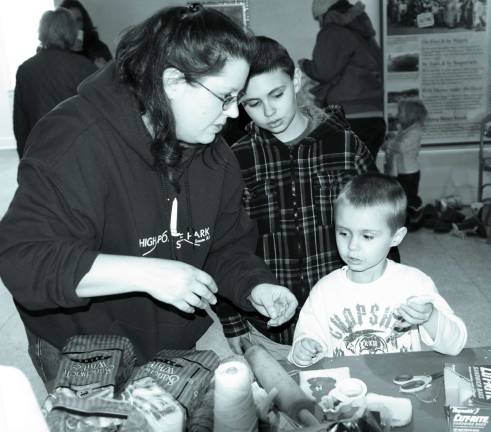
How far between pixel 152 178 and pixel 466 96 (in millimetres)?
5890

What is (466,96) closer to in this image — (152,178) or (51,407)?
(152,178)

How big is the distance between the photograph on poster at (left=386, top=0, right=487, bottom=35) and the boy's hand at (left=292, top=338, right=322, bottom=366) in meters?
5.48

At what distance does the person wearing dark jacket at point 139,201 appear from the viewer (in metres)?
1.11

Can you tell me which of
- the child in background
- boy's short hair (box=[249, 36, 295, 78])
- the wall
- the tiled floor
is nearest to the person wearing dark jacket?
boy's short hair (box=[249, 36, 295, 78])

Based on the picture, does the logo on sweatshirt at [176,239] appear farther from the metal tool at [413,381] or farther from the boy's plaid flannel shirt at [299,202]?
the metal tool at [413,381]

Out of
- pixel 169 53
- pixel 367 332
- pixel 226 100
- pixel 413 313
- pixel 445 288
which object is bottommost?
pixel 445 288

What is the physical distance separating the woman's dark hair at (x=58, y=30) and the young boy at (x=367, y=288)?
2.52m

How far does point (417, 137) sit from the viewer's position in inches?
191

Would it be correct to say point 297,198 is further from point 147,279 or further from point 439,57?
point 439,57

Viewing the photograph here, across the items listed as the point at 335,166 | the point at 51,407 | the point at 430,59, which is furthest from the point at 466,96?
the point at 51,407

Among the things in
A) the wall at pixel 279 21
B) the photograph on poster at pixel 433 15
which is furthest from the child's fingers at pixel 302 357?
the photograph on poster at pixel 433 15

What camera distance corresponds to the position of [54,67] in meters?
3.51

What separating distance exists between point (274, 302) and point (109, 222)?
1.34ft

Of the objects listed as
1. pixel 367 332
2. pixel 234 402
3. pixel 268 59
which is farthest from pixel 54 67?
pixel 234 402
